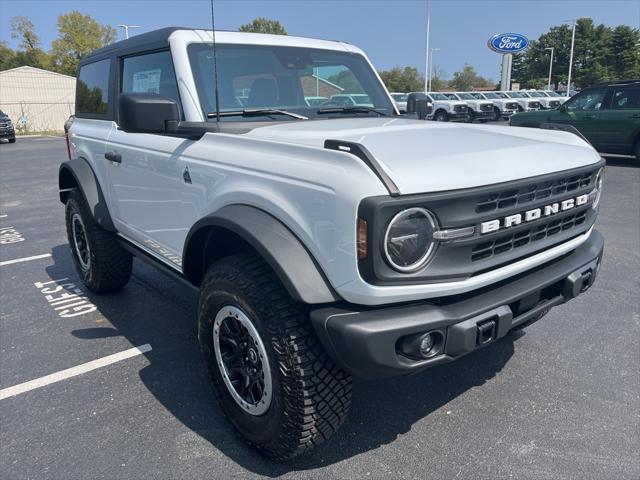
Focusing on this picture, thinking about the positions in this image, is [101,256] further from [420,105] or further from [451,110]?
[451,110]

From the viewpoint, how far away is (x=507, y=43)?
3344 cm

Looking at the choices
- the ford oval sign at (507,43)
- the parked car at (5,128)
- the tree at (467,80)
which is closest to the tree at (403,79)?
the tree at (467,80)

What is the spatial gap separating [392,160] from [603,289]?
3.39m

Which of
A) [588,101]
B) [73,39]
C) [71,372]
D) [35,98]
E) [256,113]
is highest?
[73,39]

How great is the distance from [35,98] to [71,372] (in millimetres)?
44505

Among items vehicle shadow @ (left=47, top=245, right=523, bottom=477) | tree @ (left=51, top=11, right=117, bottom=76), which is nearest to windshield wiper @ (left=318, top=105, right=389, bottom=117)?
vehicle shadow @ (left=47, top=245, right=523, bottom=477)

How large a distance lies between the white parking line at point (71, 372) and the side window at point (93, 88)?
6.10 feet

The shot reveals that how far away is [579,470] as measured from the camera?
228cm

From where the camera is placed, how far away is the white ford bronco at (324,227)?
1855mm

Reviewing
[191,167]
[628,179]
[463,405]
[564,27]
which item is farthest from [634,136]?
[564,27]

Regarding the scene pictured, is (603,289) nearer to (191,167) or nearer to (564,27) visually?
(191,167)

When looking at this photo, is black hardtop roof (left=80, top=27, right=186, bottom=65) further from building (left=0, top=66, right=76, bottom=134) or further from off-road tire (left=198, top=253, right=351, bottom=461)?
building (left=0, top=66, right=76, bottom=134)

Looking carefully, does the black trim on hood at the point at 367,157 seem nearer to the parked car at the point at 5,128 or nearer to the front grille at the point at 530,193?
the front grille at the point at 530,193

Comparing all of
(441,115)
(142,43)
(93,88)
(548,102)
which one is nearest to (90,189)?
(93,88)
